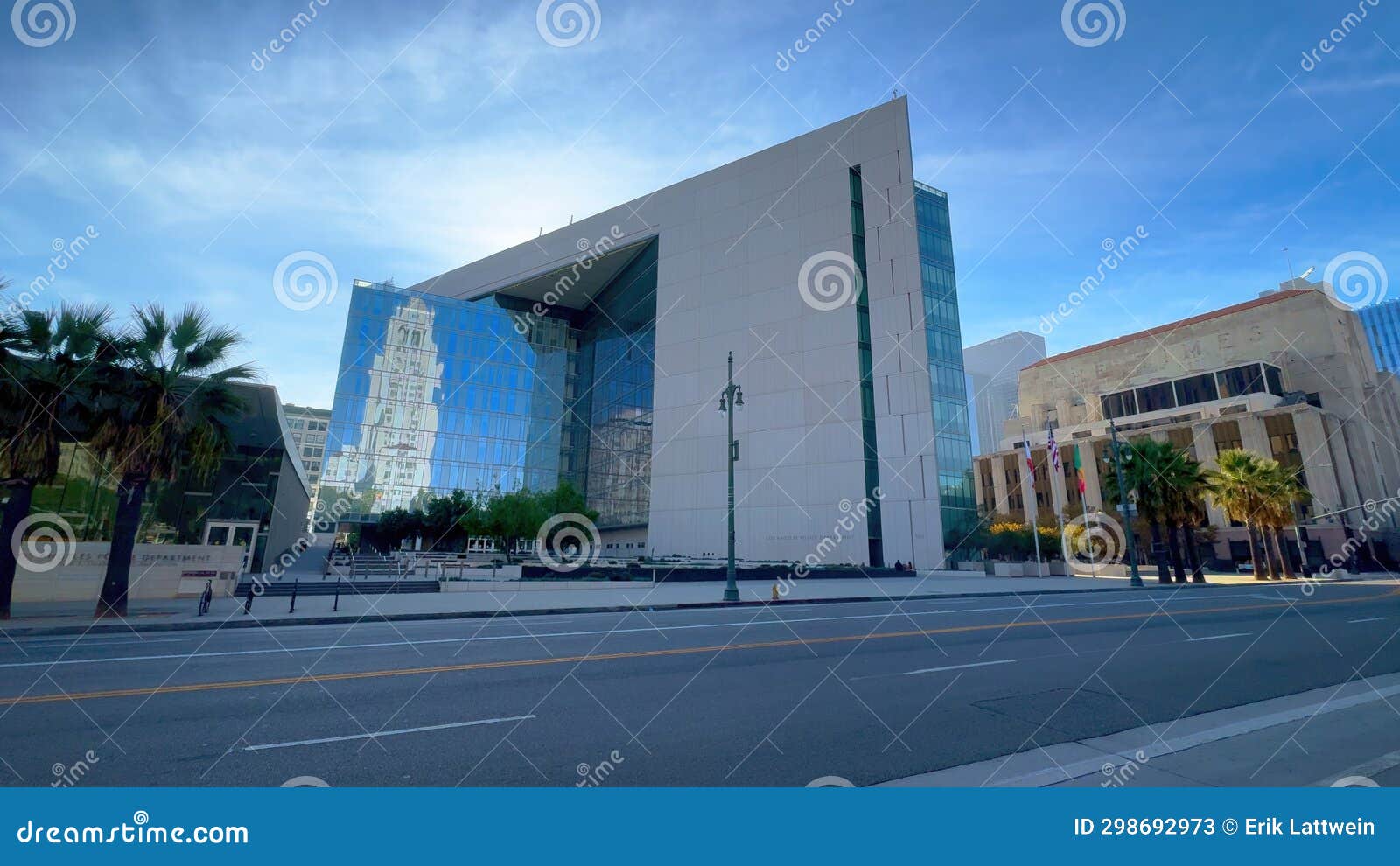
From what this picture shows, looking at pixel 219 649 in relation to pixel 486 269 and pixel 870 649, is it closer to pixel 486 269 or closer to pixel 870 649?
pixel 870 649

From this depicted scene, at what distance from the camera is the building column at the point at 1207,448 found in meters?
81.1

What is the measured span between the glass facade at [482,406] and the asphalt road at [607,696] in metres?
53.4

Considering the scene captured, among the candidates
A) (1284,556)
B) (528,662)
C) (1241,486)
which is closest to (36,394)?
(528,662)

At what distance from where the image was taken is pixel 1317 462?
252 feet

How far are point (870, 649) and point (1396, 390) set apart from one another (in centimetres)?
14505

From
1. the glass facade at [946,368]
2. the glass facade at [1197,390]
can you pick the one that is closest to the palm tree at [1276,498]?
the glass facade at [946,368]

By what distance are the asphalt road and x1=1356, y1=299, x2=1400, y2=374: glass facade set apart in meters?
155

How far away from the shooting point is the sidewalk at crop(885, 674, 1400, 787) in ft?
14.1

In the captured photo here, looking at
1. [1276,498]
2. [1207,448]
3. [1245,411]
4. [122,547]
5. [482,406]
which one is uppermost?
[1245,411]

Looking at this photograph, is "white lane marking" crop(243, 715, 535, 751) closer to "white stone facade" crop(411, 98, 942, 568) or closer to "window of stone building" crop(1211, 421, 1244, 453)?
"white stone facade" crop(411, 98, 942, 568)

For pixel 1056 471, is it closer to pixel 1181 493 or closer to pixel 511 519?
pixel 1181 493

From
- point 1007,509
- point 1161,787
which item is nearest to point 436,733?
point 1161,787

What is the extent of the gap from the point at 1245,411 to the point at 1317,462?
33.6 feet

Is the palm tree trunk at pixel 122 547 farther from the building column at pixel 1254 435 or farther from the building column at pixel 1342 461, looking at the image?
the building column at pixel 1342 461
